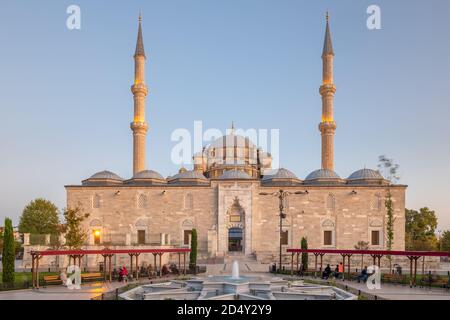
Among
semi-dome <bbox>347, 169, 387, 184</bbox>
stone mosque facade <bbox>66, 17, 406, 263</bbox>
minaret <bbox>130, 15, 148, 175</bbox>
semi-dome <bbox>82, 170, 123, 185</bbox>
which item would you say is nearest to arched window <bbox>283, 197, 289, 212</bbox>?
stone mosque facade <bbox>66, 17, 406, 263</bbox>

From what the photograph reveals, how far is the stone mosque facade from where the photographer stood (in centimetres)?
3394

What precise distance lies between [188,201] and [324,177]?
12010 millimetres

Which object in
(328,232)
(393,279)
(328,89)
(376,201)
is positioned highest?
(328,89)

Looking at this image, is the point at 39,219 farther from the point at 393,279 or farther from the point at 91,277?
the point at 393,279

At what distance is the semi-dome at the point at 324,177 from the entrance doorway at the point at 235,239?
755 centimetres

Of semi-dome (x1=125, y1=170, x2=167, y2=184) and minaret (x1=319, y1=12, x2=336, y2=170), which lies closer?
semi-dome (x1=125, y1=170, x2=167, y2=184)

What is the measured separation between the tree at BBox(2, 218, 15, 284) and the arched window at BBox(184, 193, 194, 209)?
1703cm

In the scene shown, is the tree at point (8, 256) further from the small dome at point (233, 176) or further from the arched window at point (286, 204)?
the arched window at point (286, 204)

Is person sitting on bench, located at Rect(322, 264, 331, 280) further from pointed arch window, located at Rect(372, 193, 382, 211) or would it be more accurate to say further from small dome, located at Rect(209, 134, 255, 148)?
small dome, located at Rect(209, 134, 255, 148)

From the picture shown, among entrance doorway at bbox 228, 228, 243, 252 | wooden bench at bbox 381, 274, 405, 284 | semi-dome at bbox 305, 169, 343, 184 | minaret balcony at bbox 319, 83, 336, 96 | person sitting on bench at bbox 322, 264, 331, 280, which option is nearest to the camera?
wooden bench at bbox 381, 274, 405, 284

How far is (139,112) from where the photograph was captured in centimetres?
4012

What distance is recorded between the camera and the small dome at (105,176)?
36000 millimetres

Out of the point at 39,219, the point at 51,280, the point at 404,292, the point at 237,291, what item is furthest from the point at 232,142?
the point at 237,291
